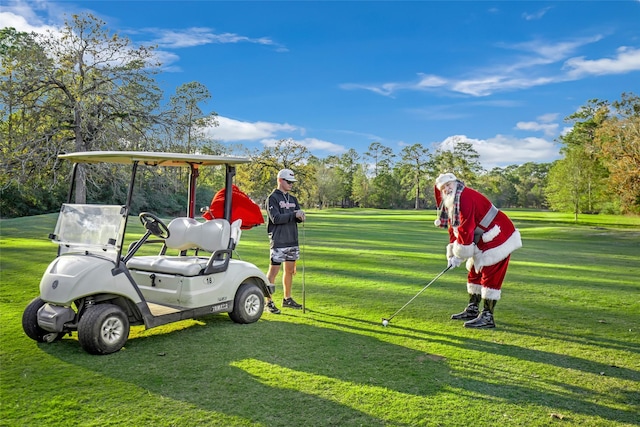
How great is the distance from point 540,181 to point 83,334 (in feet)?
Result: 346

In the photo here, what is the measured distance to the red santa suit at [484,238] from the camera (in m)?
6.20

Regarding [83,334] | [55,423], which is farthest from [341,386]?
[83,334]

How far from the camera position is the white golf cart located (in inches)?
192

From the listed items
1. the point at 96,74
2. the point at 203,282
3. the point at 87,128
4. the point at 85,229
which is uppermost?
the point at 96,74

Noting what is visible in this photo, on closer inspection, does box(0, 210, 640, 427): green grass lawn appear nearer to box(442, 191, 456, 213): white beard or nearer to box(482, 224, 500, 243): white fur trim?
box(482, 224, 500, 243): white fur trim

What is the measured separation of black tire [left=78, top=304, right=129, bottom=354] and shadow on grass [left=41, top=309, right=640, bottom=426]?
118mm

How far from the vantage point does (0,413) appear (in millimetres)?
3721

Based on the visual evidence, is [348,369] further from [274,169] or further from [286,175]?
[274,169]

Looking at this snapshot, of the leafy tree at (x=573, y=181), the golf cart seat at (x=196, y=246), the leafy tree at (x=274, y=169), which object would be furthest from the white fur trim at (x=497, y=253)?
the leafy tree at (x=274, y=169)

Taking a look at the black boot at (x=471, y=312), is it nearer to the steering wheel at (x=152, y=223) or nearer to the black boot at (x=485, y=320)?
the black boot at (x=485, y=320)

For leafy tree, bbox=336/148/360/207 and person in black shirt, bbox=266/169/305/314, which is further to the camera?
leafy tree, bbox=336/148/360/207

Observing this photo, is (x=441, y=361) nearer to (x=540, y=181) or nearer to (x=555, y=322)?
(x=555, y=322)

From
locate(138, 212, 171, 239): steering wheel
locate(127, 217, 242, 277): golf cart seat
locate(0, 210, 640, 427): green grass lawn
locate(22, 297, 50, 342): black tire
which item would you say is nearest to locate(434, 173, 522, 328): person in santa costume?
locate(0, 210, 640, 427): green grass lawn

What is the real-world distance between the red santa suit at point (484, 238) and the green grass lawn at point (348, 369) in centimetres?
70
